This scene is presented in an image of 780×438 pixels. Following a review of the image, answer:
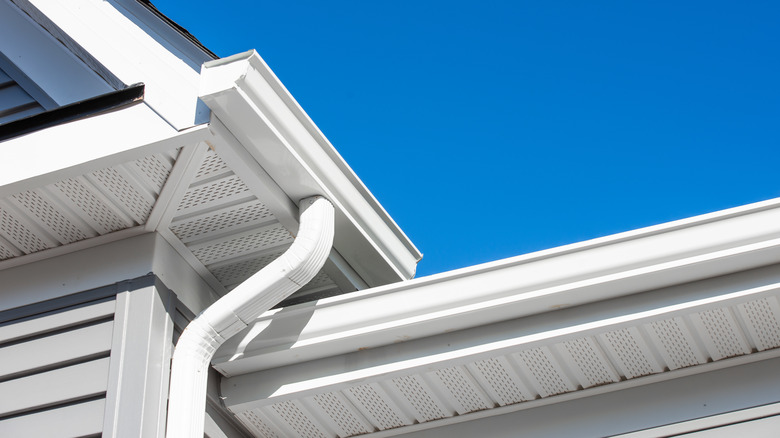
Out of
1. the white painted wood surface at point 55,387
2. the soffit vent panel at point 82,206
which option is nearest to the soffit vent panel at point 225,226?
the soffit vent panel at point 82,206

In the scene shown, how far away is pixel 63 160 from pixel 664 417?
2202 mm

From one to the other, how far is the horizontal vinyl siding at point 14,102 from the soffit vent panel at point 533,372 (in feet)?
4.73

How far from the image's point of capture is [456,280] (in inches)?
122

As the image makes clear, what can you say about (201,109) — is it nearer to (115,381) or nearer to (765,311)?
(115,381)

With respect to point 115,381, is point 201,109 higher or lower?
higher

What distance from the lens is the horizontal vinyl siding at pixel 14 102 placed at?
12.0 feet

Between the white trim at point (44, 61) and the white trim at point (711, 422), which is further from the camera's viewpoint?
the white trim at point (44, 61)

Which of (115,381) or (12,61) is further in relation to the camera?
(12,61)

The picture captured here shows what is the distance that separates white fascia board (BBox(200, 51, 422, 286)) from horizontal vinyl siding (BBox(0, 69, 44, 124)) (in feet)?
3.80

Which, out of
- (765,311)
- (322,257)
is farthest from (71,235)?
(765,311)

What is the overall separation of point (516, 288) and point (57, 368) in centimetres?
158

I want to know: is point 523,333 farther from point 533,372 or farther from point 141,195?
point 141,195

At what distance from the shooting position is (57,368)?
3.05m

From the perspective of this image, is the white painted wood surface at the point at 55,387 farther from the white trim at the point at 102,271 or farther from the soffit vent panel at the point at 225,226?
the soffit vent panel at the point at 225,226
